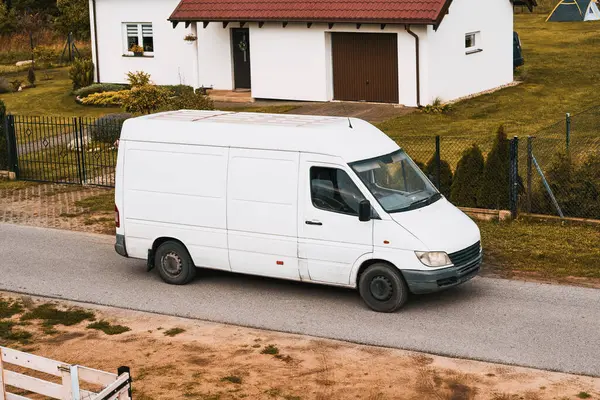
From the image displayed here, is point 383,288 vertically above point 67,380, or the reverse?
point 67,380

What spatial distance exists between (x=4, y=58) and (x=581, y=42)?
961 inches

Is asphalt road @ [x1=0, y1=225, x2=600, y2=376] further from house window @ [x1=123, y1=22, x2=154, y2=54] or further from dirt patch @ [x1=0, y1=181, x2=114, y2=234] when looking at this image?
house window @ [x1=123, y1=22, x2=154, y2=54]

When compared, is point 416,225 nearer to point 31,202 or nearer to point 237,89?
point 31,202

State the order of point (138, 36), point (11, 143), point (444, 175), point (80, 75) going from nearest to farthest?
point (444, 175), point (11, 143), point (80, 75), point (138, 36)

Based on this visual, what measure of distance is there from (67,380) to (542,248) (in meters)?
9.22

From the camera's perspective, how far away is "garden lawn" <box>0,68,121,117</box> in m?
33.1

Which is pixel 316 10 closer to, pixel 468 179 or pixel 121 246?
pixel 468 179

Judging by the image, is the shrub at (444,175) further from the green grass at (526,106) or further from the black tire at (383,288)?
the black tire at (383,288)

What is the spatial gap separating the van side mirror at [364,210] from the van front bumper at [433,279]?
82 centimetres

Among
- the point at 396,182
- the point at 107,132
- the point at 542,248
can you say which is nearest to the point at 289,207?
the point at 396,182

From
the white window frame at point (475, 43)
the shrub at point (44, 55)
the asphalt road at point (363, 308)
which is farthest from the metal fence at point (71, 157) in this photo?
the shrub at point (44, 55)

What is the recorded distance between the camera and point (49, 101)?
35219 millimetres

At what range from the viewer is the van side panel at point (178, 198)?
47.7ft

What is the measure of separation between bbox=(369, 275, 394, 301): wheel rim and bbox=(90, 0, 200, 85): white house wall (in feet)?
74.4
